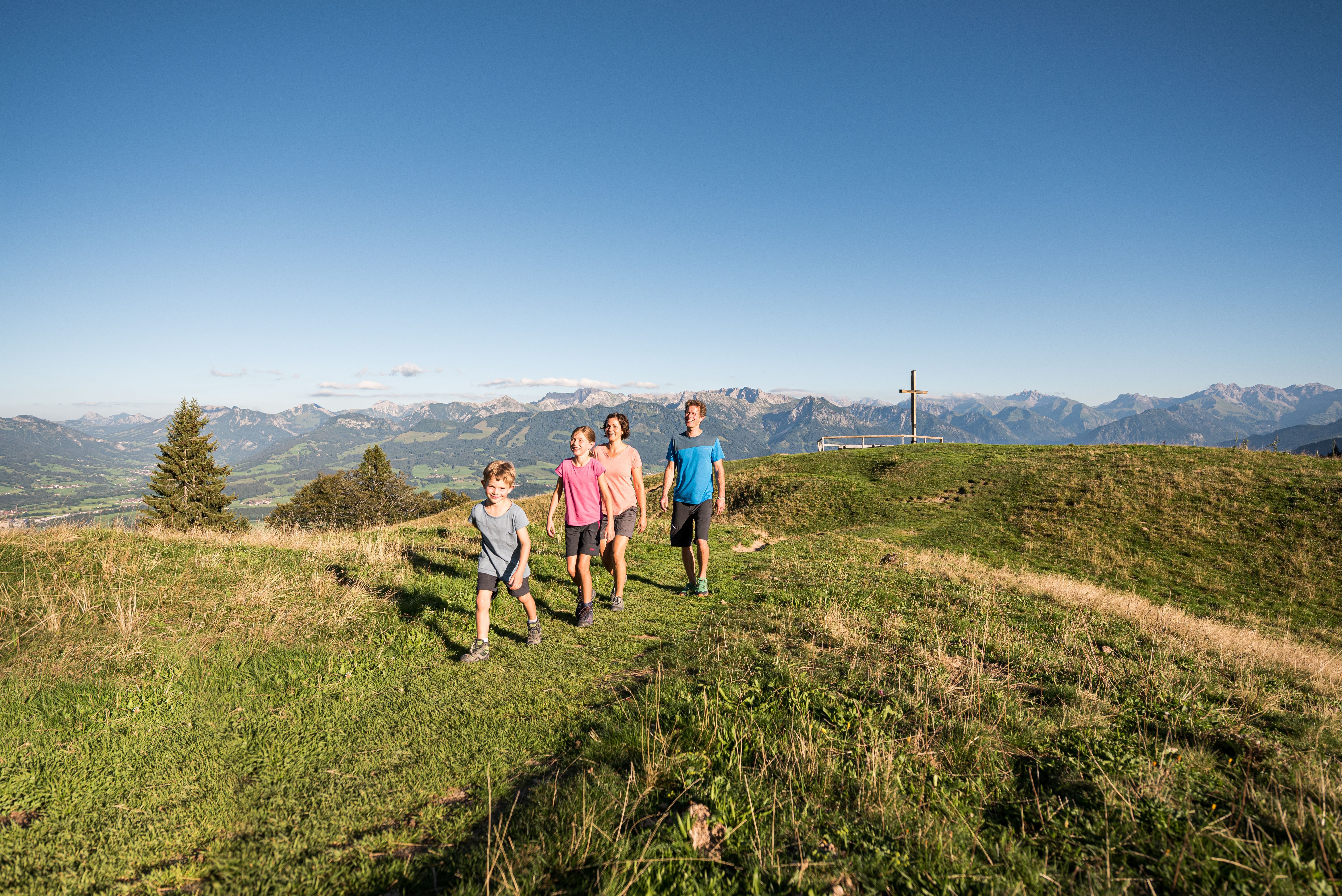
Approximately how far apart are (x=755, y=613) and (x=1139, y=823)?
4.98 metres

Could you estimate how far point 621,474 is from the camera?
27.0 feet

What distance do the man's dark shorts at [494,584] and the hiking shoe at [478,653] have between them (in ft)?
1.79

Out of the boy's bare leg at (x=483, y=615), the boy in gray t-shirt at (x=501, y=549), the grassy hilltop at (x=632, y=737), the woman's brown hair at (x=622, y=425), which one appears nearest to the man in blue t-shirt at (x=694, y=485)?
the woman's brown hair at (x=622, y=425)

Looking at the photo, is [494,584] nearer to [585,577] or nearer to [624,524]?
[585,577]

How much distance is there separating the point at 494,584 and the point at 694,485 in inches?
143

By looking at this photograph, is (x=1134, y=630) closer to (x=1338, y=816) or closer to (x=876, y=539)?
(x=1338, y=816)

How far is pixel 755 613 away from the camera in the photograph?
788 centimetres

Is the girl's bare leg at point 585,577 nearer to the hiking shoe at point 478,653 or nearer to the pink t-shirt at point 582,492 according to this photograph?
the pink t-shirt at point 582,492

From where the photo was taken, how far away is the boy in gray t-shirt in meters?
6.31

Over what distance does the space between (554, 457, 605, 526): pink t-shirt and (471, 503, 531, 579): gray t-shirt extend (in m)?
1.05

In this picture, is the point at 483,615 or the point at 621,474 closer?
the point at 483,615

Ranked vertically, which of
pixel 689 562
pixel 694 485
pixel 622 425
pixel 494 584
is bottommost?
pixel 689 562

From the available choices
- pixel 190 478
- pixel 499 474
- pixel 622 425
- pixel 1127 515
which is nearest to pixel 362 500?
pixel 190 478

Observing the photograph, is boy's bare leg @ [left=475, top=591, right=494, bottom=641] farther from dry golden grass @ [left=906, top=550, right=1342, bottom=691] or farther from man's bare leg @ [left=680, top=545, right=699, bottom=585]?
dry golden grass @ [left=906, top=550, right=1342, bottom=691]
